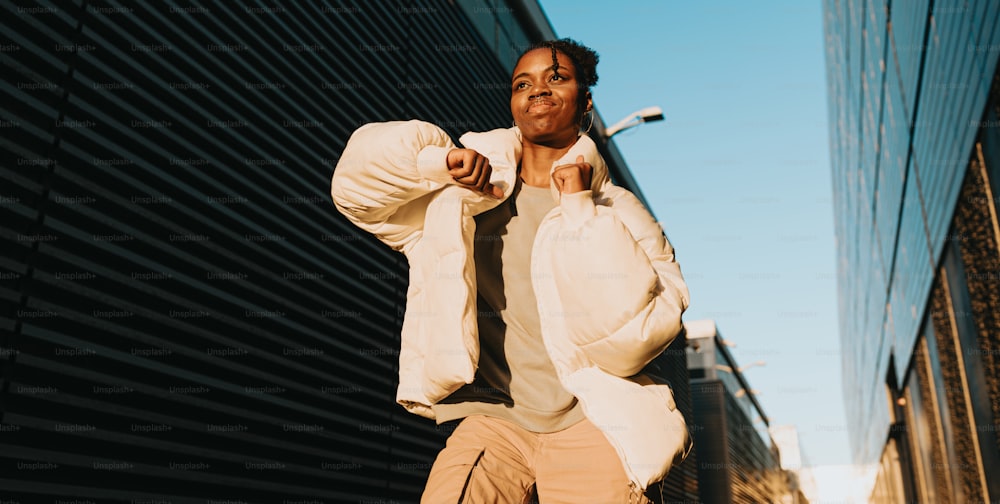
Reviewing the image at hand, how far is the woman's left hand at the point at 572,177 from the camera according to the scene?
6.07 ft

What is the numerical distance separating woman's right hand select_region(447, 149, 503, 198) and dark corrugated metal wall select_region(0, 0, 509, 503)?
193 centimetres

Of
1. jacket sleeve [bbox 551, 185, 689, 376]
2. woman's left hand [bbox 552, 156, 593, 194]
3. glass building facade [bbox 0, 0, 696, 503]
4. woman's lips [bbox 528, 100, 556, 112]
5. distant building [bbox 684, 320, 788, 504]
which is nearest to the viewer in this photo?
jacket sleeve [bbox 551, 185, 689, 376]

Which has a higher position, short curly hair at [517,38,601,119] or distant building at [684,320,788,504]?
distant building at [684,320,788,504]

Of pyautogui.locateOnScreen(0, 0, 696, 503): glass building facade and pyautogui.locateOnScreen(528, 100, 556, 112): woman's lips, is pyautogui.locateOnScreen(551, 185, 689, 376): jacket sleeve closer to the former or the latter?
pyautogui.locateOnScreen(528, 100, 556, 112): woman's lips

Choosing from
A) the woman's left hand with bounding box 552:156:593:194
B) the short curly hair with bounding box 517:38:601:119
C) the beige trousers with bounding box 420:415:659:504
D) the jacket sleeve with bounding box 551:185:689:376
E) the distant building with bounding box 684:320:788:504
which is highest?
the distant building with bounding box 684:320:788:504

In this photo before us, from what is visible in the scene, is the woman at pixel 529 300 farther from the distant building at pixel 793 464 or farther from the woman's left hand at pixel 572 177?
the distant building at pixel 793 464

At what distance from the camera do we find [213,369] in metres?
3.80

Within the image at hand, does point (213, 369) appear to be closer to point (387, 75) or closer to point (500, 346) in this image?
point (500, 346)

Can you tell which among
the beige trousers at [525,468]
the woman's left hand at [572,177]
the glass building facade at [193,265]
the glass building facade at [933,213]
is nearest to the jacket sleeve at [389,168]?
the woman's left hand at [572,177]

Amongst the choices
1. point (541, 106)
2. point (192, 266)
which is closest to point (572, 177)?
point (541, 106)

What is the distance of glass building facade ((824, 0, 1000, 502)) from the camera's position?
24.0 feet

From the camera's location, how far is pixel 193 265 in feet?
12.4

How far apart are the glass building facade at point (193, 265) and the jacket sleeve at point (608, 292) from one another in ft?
7.15

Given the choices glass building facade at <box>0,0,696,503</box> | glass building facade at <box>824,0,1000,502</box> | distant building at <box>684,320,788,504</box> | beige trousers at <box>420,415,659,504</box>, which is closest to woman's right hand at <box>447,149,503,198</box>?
beige trousers at <box>420,415,659,504</box>
